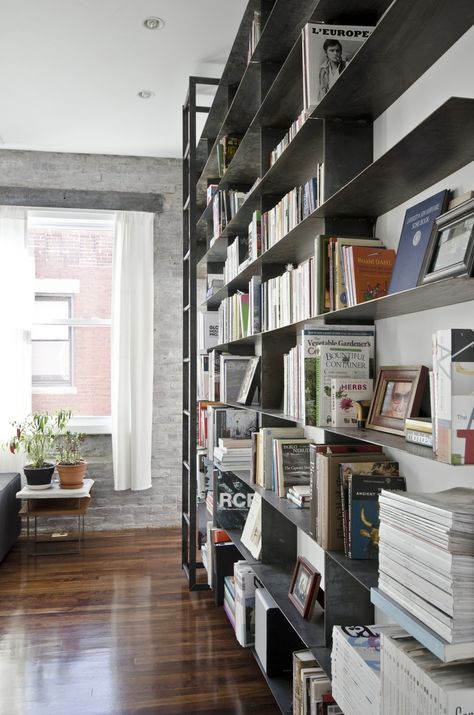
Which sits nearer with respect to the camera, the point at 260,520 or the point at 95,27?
the point at 260,520

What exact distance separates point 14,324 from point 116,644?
284 cm

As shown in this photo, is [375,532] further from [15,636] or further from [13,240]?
[13,240]

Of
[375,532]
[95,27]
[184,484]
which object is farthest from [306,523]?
[95,27]

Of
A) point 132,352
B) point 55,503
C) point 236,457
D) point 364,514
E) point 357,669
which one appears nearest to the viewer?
point 357,669

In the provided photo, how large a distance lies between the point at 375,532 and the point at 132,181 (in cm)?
422

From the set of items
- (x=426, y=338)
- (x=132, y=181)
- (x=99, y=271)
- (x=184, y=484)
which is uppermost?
(x=132, y=181)

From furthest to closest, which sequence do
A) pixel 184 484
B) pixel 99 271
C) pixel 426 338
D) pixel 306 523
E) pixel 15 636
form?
pixel 99 271
pixel 184 484
pixel 15 636
pixel 306 523
pixel 426 338

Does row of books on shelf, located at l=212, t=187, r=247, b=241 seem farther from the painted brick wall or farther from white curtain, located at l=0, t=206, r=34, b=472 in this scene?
white curtain, located at l=0, t=206, r=34, b=472

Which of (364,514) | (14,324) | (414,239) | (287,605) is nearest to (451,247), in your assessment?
(414,239)

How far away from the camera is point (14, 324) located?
489 centimetres

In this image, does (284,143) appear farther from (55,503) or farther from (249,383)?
(55,503)

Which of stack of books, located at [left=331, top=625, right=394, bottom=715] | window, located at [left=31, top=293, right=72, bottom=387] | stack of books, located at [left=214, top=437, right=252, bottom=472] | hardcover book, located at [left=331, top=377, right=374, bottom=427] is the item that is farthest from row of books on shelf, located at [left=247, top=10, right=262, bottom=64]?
window, located at [left=31, top=293, right=72, bottom=387]

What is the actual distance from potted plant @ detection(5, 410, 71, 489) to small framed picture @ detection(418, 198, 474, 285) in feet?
12.5

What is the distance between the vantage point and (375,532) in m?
1.62
